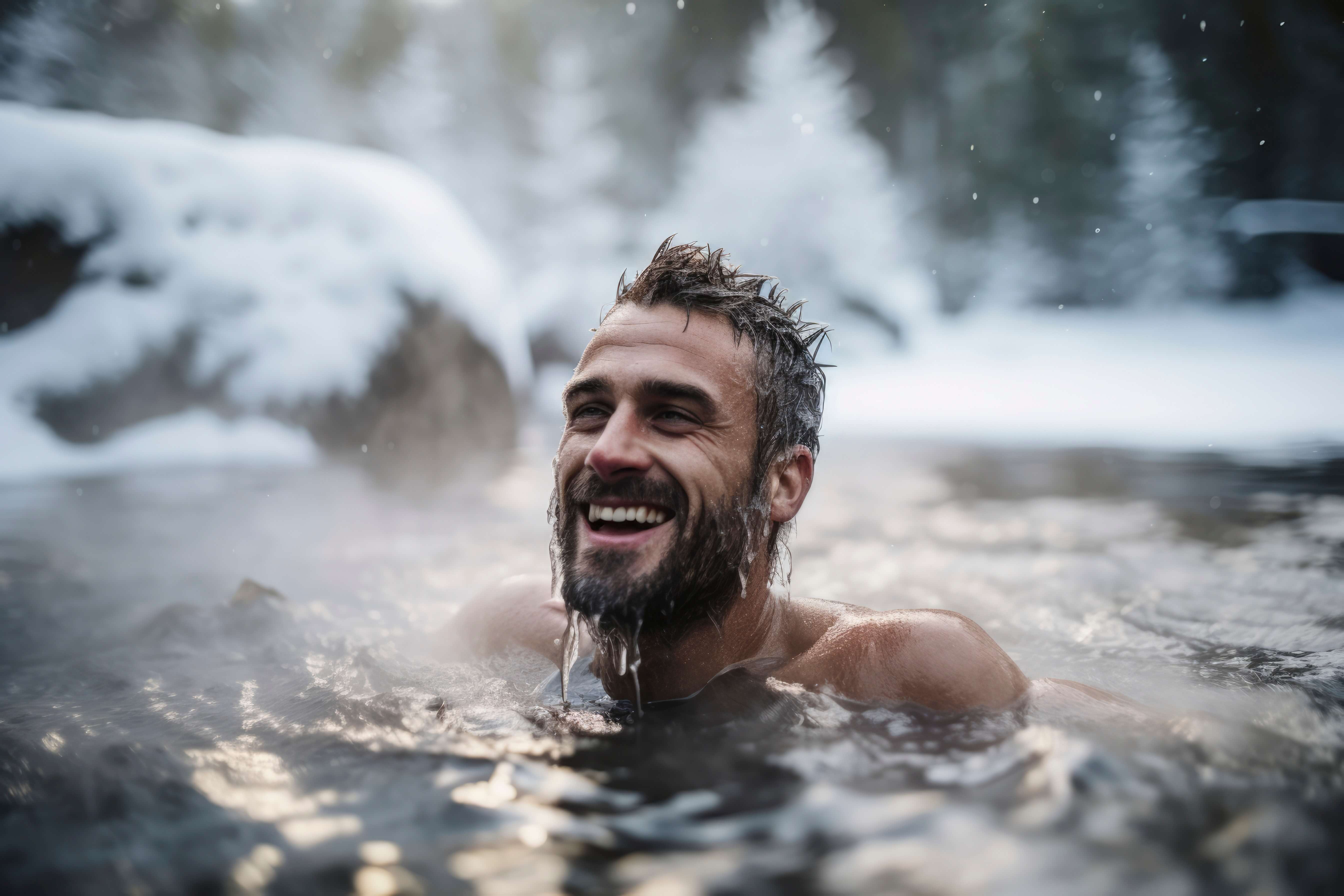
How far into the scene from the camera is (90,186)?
27.7ft

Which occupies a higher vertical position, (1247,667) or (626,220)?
(626,220)

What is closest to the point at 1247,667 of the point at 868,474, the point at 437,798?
the point at 437,798

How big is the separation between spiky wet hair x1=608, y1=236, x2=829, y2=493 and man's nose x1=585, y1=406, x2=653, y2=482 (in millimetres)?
369

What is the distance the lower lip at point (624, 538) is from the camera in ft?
6.94

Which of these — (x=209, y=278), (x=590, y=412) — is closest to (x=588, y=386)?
(x=590, y=412)

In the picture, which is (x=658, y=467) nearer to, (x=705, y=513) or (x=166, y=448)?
(x=705, y=513)

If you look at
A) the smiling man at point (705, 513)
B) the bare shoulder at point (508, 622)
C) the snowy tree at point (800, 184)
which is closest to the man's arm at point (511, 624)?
the bare shoulder at point (508, 622)

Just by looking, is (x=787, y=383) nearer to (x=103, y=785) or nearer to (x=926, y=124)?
(x=103, y=785)

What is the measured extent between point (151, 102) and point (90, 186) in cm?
955

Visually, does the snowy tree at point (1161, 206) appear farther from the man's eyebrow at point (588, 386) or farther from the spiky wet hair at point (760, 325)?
the man's eyebrow at point (588, 386)

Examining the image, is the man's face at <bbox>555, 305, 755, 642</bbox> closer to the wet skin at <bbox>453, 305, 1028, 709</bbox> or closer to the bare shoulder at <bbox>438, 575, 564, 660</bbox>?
the wet skin at <bbox>453, 305, 1028, 709</bbox>

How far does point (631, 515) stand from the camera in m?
2.14

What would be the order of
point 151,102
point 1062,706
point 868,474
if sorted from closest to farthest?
point 1062,706 → point 868,474 → point 151,102

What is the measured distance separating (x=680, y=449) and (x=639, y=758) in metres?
0.78
